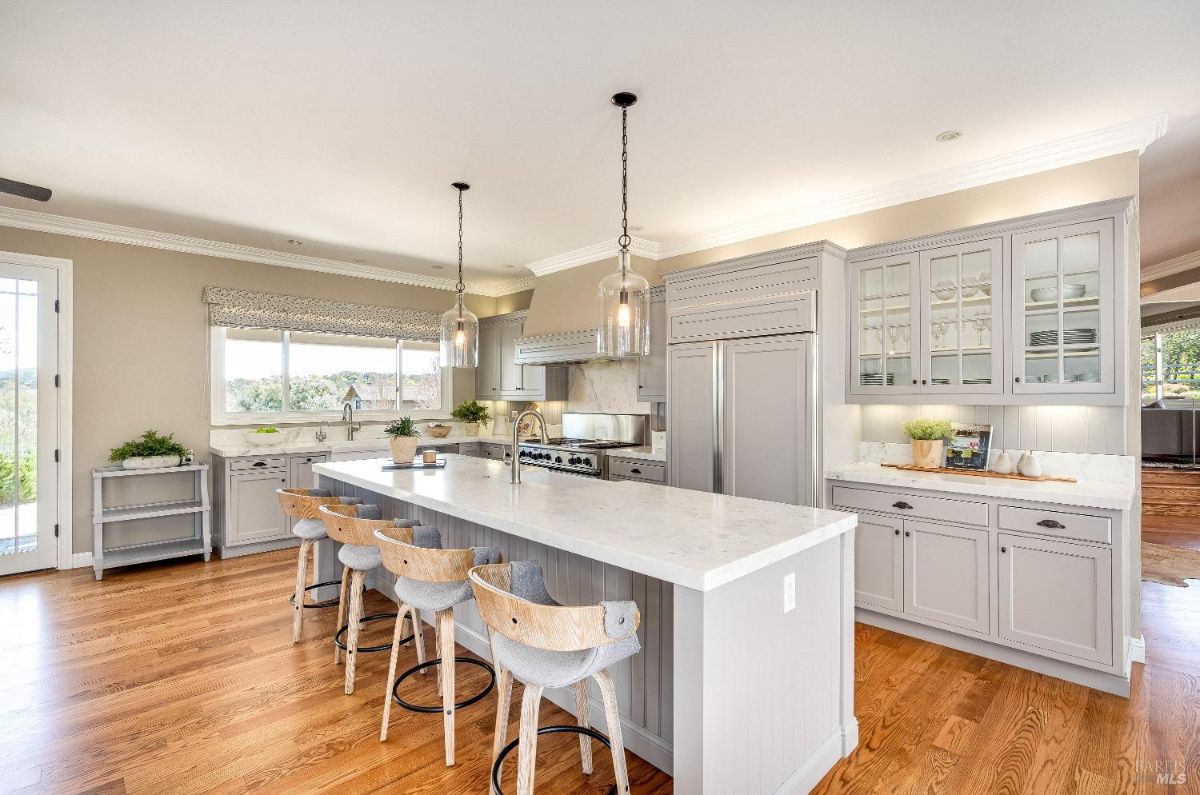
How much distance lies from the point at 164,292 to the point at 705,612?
5.55 meters

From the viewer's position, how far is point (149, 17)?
83.6 inches

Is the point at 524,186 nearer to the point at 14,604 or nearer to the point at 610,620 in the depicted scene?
the point at 610,620

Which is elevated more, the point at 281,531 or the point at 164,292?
the point at 164,292

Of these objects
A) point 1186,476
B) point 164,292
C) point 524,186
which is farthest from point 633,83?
point 1186,476

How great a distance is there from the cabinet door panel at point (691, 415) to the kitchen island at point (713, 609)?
1.42 meters

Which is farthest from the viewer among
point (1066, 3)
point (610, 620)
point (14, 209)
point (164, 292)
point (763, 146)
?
point (164, 292)

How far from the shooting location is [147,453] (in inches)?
188

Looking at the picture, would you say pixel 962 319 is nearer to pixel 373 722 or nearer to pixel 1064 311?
pixel 1064 311

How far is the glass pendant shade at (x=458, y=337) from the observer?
3.33 metres

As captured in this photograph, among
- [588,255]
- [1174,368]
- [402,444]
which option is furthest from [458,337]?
[1174,368]

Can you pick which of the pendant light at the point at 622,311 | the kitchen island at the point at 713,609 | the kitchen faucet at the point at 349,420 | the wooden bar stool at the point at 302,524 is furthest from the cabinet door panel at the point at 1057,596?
the kitchen faucet at the point at 349,420

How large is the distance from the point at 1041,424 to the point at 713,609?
2795 millimetres

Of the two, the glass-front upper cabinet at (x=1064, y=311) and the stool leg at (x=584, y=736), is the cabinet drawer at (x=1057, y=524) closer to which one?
the glass-front upper cabinet at (x=1064, y=311)

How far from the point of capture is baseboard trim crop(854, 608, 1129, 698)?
2.69 meters
